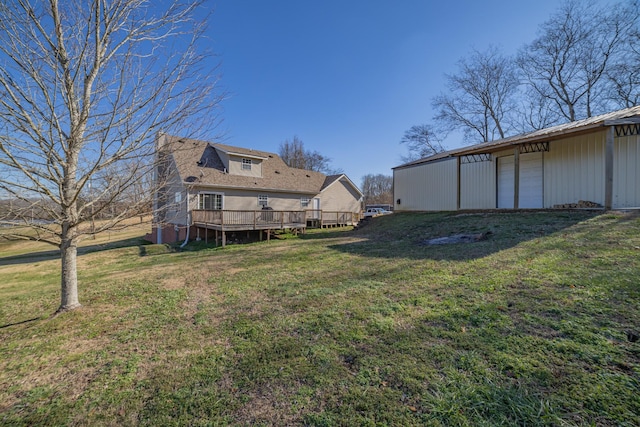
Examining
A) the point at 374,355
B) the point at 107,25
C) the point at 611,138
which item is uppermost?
the point at 107,25

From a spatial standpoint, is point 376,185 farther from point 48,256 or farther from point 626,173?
point 48,256

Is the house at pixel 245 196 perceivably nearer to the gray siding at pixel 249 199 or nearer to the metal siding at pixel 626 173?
the gray siding at pixel 249 199

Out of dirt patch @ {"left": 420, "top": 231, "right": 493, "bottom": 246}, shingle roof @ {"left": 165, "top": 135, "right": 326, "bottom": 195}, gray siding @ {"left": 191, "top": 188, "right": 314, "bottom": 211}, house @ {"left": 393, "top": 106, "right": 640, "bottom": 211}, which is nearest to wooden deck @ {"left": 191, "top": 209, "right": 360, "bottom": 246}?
gray siding @ {"left": 191, "top": 188, "right": 314, "bottom": 211}

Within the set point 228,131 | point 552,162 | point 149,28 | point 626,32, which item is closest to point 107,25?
point 149,28

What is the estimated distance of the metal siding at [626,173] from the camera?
8172 mm

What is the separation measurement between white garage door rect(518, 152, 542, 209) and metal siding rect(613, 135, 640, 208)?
7.38 ft

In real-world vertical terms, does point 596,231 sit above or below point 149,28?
below

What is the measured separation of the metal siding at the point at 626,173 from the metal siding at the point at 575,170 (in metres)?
0.33

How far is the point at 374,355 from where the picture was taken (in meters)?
2.63

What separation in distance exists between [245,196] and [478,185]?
12885 millimetres

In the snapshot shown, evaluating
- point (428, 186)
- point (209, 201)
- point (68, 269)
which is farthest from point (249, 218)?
point (428, 186)

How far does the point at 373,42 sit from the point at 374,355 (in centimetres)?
1303

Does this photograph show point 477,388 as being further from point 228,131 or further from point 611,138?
point 611,138

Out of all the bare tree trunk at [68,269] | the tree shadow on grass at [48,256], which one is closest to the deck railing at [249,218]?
the tree shadow on grass at [48,256]
